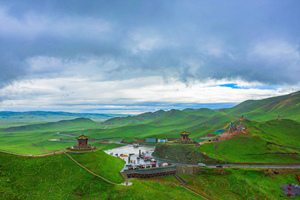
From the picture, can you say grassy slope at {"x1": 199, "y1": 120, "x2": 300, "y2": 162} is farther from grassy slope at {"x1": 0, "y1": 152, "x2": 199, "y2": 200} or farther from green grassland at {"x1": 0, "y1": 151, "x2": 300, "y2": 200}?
grassy slope at {"x1": 0, "y1": 152, "x2": 199, "y2": 200}

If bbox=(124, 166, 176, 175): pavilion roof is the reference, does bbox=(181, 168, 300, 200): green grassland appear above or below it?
below

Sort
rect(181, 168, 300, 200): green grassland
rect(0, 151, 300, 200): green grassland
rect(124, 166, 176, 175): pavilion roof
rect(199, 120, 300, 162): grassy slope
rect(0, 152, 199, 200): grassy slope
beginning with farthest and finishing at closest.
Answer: rect(199, 120, 300, 162): grassy slope → rect(124, 166, 176, 175): pavilion roof → rect(181, 168, 300, 200): green grassland → rect(0, 151, 300, 200): green grassland → rect(0, 152, 199, 200): grassy slope

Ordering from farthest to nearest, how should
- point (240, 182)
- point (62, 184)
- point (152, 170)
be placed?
point (152, 170)
point (240, 182)
point (62, 184)

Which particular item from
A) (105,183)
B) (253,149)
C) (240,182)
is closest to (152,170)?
(105,183)

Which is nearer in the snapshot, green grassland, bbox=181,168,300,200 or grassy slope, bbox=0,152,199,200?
grassy slope, bbox=0,152,199,200

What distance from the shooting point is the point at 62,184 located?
2199 inches

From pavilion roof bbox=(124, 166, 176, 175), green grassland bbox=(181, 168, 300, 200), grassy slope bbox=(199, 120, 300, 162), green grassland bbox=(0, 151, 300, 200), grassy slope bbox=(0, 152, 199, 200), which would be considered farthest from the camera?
grassy slope bbox=(199, 120, 300, 162)

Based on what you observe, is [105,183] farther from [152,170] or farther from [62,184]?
[152,170]

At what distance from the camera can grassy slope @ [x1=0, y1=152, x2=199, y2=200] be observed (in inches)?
2011

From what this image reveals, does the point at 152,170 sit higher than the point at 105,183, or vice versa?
the point at 105,183

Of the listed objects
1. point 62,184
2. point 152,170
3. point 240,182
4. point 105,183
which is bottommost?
point 240,182

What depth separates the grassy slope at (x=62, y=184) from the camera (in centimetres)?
5108

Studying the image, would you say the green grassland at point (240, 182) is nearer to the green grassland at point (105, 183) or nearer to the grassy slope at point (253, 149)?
the green grassland at point (105, 183)

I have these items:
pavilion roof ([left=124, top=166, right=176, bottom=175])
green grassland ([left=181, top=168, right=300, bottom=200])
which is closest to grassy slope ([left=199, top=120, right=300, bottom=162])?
green grassland ([left=181, top=168, right=300, bottom=200])
